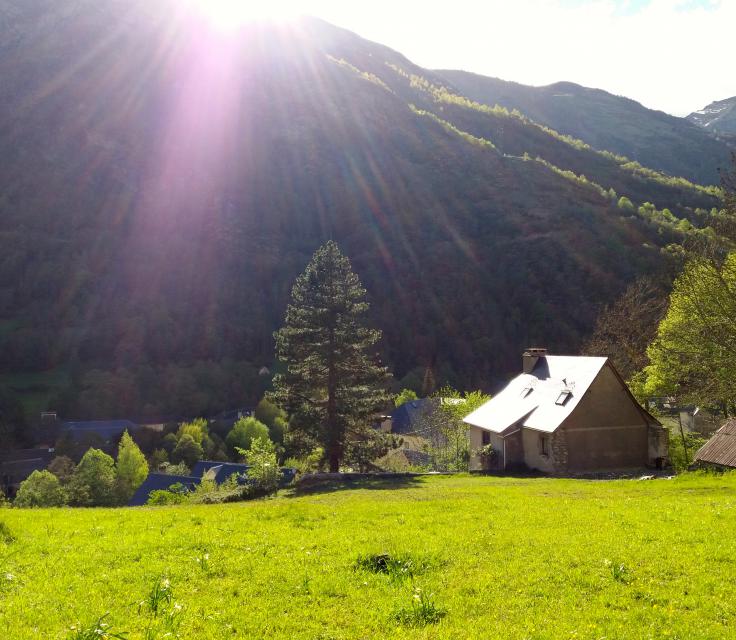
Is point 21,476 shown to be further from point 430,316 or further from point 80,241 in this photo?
point 80,241

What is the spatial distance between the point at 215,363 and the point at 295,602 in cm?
13402

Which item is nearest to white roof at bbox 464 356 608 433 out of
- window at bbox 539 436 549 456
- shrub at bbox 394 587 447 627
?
window at bbox 539 436 549 456

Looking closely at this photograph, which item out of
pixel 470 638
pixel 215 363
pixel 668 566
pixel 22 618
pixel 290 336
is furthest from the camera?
pixel 215 363

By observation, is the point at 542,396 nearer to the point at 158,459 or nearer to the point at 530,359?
the point at 530,359

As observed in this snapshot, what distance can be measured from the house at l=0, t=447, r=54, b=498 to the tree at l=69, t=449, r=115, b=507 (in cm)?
2217

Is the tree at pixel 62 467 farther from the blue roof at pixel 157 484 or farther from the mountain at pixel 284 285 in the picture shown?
the mountain at pixel 284 285

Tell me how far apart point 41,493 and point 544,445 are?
130 ft

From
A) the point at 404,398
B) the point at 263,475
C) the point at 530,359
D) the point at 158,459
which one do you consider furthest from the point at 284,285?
the point at 263,475

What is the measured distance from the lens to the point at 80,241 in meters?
192

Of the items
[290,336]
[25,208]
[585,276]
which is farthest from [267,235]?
[290,336]

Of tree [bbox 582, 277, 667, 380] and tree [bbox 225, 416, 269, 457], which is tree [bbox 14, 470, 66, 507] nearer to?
tree [bbox 225, 416, 269, 457]

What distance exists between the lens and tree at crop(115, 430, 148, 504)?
58666 mm

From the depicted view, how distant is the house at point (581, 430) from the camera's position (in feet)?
98.9

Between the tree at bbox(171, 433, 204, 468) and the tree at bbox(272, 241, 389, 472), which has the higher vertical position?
the tree at bbox(272, 241, 389, 472)
